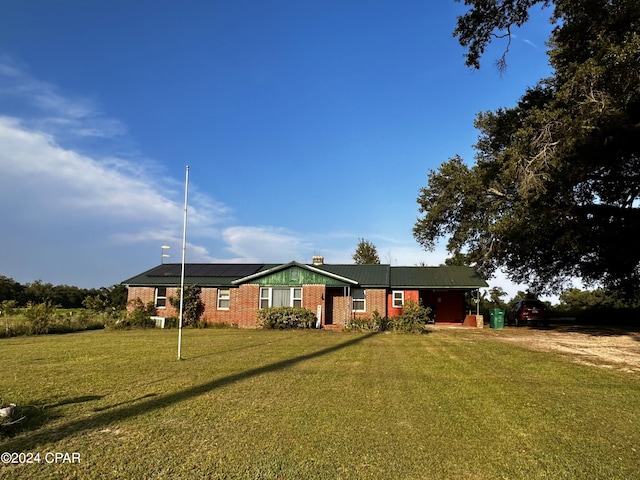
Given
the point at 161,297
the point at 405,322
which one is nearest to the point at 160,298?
the point at 161,297

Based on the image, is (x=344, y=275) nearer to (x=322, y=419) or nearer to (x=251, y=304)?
(x=251, y=304)

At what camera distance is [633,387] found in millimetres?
8094

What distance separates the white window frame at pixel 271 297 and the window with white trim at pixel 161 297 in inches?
255

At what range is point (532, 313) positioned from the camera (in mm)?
25703

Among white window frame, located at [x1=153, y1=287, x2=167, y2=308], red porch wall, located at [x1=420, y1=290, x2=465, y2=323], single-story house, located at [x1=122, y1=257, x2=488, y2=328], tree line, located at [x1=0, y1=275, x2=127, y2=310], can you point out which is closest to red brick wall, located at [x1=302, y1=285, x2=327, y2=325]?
single-story house, located at [x1=122, y1=257, x2=488, y2=328]

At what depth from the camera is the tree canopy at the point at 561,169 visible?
36.5ft

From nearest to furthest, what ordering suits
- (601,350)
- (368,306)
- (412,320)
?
(601,350), (412,320), (368,306)

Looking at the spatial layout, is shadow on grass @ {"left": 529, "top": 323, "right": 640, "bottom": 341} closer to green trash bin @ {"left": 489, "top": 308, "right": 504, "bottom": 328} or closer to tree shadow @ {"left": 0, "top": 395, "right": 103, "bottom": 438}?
green trash bin @ {"left": 489, "top": 308, "right": 504, "bottom": 328}

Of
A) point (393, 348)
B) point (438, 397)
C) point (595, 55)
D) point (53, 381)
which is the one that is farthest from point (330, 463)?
point (595, 55)

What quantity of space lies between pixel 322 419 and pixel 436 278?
23.0m

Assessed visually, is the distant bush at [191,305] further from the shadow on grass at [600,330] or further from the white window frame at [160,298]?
the shadow on grass at [600,330]

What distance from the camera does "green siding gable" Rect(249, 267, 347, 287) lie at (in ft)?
82.8

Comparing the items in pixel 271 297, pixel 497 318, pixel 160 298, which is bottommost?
pixel 497 318

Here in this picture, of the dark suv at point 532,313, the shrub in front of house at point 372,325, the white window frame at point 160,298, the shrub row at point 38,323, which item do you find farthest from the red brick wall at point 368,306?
the shrub row at point 38,323
